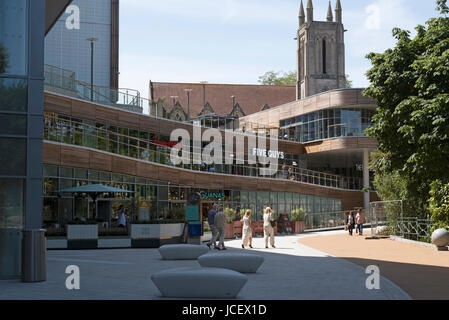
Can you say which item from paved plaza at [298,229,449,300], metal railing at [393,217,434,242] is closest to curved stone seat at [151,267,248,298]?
paved plaza at [298,229,449,300]

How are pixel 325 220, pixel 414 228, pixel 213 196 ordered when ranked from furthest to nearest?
pixel 325 220 → pixel 213 196 → pixel 414 228

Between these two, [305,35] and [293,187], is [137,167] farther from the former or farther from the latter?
[305,35]

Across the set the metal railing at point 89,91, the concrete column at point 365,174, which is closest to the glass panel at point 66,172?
the metal railing at point 89,91

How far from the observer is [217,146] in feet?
165

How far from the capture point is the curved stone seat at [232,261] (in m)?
14.5

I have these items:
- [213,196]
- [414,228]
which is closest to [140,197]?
[213,196]

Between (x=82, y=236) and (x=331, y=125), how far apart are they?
3657 centimetres

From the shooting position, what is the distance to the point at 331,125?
57688mm

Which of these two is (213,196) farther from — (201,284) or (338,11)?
(338,11)

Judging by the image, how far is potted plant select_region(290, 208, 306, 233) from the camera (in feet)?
132

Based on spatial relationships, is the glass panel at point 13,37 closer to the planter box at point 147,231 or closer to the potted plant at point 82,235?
the potted plant at point 82,235

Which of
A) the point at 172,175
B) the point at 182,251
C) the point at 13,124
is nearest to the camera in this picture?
the point at 13,124

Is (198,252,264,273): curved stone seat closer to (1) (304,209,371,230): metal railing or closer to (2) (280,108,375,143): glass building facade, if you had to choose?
(1) (304,209,371,230): metal railing

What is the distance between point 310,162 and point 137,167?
32.1 meters
